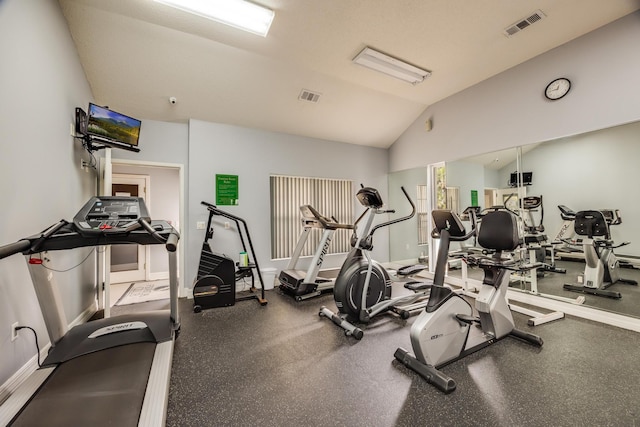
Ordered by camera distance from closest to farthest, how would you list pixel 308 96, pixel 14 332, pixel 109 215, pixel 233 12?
pixel 14 332 → pixel 109 215 → pixel 233 12 → pixel 308 96

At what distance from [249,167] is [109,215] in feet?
8.19

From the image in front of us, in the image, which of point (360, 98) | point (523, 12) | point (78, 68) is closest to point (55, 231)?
point (78, 68)

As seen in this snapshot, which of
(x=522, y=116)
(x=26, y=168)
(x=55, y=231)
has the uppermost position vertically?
(x=522, y=116)

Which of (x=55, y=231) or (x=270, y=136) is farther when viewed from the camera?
(x=270, y=136)

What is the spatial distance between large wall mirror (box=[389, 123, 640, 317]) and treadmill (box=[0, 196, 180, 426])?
4556 mm

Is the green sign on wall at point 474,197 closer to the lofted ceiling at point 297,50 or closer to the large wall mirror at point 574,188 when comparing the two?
the large wall mirror at point 574,188

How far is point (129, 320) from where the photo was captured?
100 inches

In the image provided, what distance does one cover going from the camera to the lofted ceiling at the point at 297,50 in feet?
8.87

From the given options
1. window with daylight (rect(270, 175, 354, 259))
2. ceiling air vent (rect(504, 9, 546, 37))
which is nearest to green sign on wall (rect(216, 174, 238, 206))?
window with daylight (rect(270, 175, 354, 259))

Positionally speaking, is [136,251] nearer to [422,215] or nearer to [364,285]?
[364,285]

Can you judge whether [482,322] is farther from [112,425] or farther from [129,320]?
[129,320]

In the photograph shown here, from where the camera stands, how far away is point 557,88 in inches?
131

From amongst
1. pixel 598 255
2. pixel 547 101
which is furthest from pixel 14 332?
pixel 598 255

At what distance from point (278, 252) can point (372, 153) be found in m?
3.15
